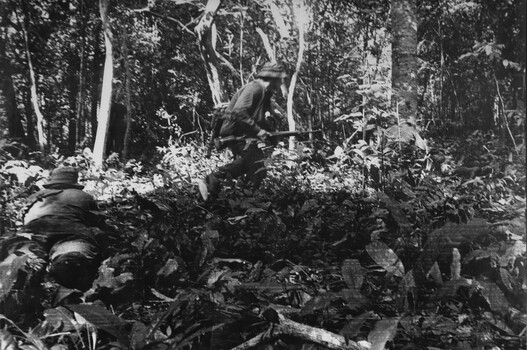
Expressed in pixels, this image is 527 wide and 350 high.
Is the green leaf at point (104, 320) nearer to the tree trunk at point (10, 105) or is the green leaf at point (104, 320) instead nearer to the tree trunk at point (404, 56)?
the tree trunk at point (10, 105)

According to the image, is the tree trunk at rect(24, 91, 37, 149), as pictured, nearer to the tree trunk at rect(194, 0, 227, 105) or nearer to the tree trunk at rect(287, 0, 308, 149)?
the tree trunk at rect(194, 0, 227, 105)

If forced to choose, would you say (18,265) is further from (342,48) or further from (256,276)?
(342,48)

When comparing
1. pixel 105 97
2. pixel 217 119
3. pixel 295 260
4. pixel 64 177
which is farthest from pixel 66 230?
pixel 295 260

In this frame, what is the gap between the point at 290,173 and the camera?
1874mm

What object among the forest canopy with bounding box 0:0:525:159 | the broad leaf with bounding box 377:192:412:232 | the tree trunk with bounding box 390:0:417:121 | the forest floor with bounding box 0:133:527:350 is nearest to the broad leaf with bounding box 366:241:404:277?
the forest floor with bounding box 0:133:527:350

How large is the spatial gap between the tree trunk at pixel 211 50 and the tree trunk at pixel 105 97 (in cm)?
36

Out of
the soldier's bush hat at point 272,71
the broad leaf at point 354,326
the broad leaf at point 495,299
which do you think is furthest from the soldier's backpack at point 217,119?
the broad leaf at point 495,299

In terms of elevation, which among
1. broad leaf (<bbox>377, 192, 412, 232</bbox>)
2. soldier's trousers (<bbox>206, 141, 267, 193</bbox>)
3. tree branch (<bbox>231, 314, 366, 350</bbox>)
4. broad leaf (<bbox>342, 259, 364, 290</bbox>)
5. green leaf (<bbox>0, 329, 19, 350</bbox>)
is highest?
soldier's trousers (<bbox>206, 141, 267, 193</bbox>)

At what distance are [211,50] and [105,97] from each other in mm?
474

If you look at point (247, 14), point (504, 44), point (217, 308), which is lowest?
point (217, 308)

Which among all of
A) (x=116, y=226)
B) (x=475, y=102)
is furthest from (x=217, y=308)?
(x=475, y=102)

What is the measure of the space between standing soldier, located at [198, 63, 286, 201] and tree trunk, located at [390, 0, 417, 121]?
52cm

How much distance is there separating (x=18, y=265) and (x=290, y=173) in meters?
1.04

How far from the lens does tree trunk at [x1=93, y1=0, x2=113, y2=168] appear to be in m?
1.78
